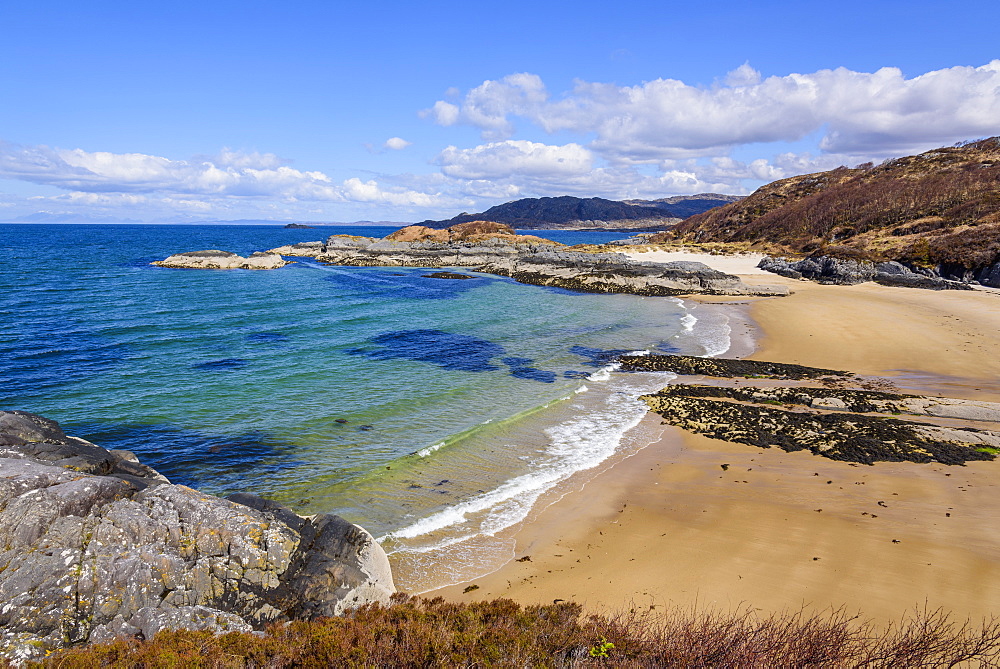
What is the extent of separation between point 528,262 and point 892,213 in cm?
4499

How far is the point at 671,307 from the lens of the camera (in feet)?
130

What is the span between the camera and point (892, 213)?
62594mm

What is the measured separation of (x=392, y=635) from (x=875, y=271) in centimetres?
5654

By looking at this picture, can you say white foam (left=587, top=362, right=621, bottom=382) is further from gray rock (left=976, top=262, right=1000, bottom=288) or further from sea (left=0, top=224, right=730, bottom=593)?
gray rock (left=976, top=262, right=1000, bottom=288)

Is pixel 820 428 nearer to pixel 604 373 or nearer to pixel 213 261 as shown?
pixel 604 373

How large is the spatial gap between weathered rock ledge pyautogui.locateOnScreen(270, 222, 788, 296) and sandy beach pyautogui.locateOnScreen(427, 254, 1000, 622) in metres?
35.8

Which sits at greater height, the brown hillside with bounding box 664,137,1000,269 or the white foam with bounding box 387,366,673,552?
the brown hillside with bounding box 664,137,1000,269

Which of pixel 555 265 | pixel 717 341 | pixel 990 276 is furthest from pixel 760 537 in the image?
pixel 555 265

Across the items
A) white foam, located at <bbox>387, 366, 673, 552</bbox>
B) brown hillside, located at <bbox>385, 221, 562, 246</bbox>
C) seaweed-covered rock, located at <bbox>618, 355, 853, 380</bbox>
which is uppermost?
brown hillside, located at <bbox>385, 221, 562, 246</bbox>

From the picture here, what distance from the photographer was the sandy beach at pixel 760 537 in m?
7.50

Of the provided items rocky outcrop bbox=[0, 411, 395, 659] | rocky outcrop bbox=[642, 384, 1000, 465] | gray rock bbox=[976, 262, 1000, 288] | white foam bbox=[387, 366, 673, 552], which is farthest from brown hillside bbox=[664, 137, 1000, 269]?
rocky outcrop bbox=[0, 411, 395, 659]

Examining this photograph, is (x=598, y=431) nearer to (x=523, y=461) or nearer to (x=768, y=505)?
(x=523, y=461)

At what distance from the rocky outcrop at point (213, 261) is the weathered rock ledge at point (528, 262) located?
13325 mm

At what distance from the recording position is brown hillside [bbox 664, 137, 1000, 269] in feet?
156
